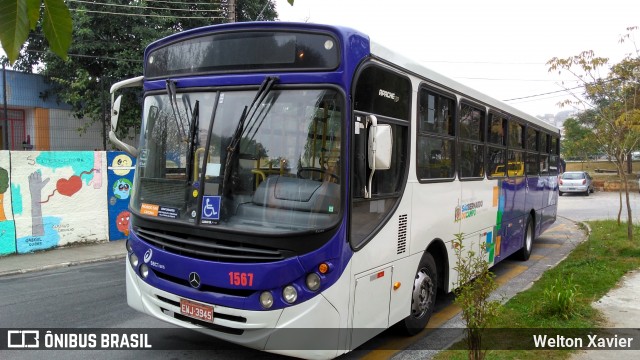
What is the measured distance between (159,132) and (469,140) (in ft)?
13.5

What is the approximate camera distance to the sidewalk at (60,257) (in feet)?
28.6

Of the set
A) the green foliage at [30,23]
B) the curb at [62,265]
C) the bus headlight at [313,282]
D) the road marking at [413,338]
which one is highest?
the green foliage at [30,23]

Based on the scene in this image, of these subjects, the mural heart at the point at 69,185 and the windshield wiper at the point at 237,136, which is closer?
the windshield wiper at the point at 237,136

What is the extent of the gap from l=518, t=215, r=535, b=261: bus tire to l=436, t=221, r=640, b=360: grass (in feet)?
2.86

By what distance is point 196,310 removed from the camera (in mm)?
3945

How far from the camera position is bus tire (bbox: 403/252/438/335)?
5.18 metres

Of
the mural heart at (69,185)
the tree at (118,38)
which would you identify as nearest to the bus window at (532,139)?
the mural heart at (69,185)

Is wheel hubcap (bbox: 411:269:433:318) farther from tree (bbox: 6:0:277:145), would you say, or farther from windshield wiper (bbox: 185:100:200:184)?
tree (bbox: 6:0:277:145)

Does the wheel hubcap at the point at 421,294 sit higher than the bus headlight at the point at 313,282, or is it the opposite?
the bus headlight at the point at 313,282

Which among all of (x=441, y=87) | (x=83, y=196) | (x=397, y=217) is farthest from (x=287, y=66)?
(x=83, y=196)

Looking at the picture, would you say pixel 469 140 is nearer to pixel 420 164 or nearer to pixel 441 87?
pixel 441 87

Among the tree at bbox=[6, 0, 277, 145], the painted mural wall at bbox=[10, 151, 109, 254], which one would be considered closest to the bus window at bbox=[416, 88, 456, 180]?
the painted mural wall at bbox=[10, 151, 109, 254]

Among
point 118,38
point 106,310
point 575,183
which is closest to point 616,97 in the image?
point 106,310

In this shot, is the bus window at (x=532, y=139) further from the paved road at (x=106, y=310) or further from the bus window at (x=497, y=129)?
the paved road at (x=106, y=310)
